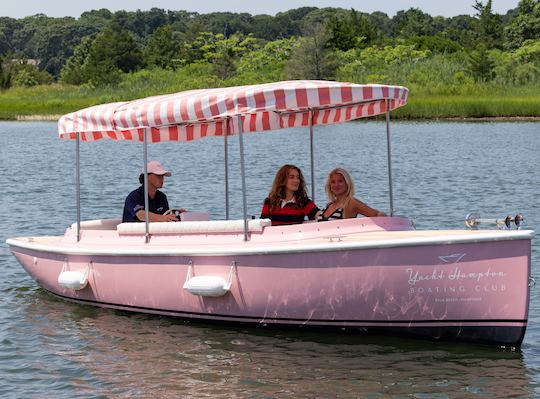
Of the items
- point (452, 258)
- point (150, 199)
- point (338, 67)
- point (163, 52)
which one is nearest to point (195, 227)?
point (150, 199)

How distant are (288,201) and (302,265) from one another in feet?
4.26

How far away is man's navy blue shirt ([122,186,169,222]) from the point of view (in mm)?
12367

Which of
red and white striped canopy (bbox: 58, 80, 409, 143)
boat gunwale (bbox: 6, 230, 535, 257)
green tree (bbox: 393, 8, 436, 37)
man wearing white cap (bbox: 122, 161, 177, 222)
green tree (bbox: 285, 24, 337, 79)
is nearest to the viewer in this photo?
boat gunwale (bbox: 6, 230, 535, 257)

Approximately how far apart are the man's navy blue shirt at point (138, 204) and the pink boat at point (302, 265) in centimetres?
35

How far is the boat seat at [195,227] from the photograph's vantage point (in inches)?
430

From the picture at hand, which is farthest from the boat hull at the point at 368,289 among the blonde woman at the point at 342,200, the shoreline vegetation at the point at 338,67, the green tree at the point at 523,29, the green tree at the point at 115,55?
the green tree at the point at 115,55

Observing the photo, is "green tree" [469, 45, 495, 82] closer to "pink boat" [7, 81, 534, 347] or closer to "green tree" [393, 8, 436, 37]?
"green tree" [393, 8, 436, 37]

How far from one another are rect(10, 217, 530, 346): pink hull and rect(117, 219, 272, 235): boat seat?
315 millimetres

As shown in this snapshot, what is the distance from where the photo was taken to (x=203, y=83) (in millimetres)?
72562

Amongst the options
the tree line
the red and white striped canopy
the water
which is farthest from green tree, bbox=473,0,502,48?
the red and white striped canopy

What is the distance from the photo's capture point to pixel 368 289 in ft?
33.4

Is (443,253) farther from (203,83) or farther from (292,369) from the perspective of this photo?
(203,83)

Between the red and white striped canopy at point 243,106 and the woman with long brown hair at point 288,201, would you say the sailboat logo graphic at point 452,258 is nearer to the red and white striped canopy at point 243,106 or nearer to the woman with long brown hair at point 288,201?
the red and white striped canopy at point 243,106

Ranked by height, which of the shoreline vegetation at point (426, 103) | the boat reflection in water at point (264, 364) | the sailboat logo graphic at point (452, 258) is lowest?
the boat reflection in water at point (264, 364)
